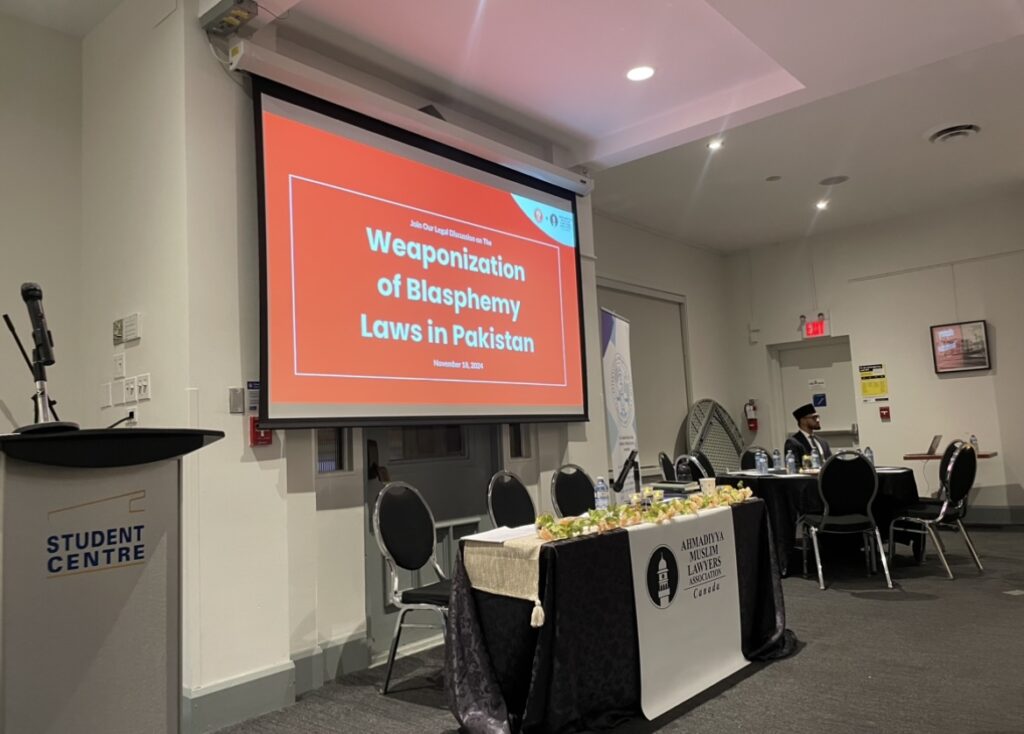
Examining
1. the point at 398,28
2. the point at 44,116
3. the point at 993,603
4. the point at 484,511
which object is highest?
the point at 398,28

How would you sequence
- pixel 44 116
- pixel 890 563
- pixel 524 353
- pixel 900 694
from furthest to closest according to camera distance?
pixel 890 563 → pixel 524 353 → pixel 44 116 → pixel 900 694

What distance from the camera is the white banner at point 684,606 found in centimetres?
283

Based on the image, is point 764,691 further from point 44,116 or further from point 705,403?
point 705,403

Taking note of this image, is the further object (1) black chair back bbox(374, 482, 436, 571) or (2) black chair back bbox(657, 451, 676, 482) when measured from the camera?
(2) black chair back bbox(657, 451, 676, 482)

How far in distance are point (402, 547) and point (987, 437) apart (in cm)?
672

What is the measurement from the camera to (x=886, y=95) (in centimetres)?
506

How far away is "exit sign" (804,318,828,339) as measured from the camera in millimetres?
8539

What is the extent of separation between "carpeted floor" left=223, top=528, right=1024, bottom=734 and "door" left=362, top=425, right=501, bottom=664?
11.2 inches

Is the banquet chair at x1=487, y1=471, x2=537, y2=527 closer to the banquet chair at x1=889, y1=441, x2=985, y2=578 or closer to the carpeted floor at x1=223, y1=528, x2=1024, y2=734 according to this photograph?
the carpeted floor at x1=223, y1=528, x2=1024, y2=734

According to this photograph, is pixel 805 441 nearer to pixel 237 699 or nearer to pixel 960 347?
pixel 960 347

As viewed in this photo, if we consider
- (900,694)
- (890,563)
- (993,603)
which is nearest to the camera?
(900,694)

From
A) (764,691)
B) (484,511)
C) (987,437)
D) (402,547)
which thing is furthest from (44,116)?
(987,437)

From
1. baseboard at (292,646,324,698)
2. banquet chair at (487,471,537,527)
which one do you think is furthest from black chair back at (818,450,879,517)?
baseboard at (292,646,324,698)

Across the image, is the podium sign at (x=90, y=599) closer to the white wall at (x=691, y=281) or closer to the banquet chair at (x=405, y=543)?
the banquet chair at (x=405, y=543)
